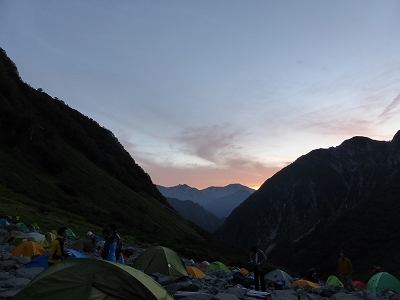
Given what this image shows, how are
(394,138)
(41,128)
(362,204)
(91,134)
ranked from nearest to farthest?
(41,128)
(91,134)
(362,204)
(394,138)

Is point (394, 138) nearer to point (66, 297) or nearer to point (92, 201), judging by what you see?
point (92, 201)

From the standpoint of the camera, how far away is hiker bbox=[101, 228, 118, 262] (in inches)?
470

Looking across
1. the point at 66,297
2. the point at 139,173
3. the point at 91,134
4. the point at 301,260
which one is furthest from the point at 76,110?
the point at 66,297

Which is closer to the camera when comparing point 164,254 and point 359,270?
point 164,254

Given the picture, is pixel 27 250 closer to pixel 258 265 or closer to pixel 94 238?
pixel 258 265

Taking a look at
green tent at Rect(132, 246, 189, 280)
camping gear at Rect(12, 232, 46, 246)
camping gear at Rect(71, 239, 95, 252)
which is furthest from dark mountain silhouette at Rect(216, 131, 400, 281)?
camping gear at Rect(12, 232, 46, 246)

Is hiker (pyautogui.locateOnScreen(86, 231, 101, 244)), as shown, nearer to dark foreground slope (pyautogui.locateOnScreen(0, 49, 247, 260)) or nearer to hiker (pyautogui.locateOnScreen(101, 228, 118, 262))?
dark foreground slope (pyautogui.locateOnScreen(0, 49, 247, 260))

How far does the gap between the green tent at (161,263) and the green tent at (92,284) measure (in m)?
9.00

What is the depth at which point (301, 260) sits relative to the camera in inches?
4505

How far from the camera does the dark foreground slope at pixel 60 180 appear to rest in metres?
45.7

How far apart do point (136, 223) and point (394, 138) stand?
155m

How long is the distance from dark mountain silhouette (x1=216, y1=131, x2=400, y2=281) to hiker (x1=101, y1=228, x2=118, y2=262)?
236ft

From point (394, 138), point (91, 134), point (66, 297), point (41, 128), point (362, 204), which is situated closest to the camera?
point (66, 297)

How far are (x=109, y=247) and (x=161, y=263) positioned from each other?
5244 mm
